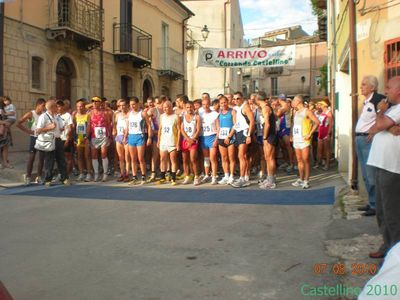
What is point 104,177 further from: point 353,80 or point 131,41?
point 131,41

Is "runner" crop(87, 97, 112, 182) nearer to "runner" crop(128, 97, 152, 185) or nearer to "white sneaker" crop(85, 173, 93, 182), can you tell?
"white sneaker" crop(85, 173, 93, 182)

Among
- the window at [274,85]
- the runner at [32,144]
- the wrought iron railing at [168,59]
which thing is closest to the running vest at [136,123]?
the runner at [32,144]

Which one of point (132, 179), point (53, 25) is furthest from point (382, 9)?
point (53, 25)

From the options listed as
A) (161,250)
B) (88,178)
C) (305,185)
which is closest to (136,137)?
(88,178)

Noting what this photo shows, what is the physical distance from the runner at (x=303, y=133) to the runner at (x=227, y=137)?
1326 millimetres

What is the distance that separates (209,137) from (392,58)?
416 centimetres

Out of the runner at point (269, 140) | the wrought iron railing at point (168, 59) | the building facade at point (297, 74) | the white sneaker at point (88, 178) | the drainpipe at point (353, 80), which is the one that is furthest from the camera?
the building facade at point (297, 74)

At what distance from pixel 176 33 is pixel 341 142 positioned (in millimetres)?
19488

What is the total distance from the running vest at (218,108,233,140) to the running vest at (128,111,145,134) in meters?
1.81

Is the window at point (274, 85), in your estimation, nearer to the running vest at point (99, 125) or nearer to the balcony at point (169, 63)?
the balcony at point (169, 63)

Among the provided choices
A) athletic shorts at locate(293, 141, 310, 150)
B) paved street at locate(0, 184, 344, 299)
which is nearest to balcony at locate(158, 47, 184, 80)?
athletic shorts at locate(293, 141, 310, 150)

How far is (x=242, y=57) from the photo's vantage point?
1644 cm

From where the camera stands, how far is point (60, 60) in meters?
15.9

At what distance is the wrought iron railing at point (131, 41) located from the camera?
1959 cm
